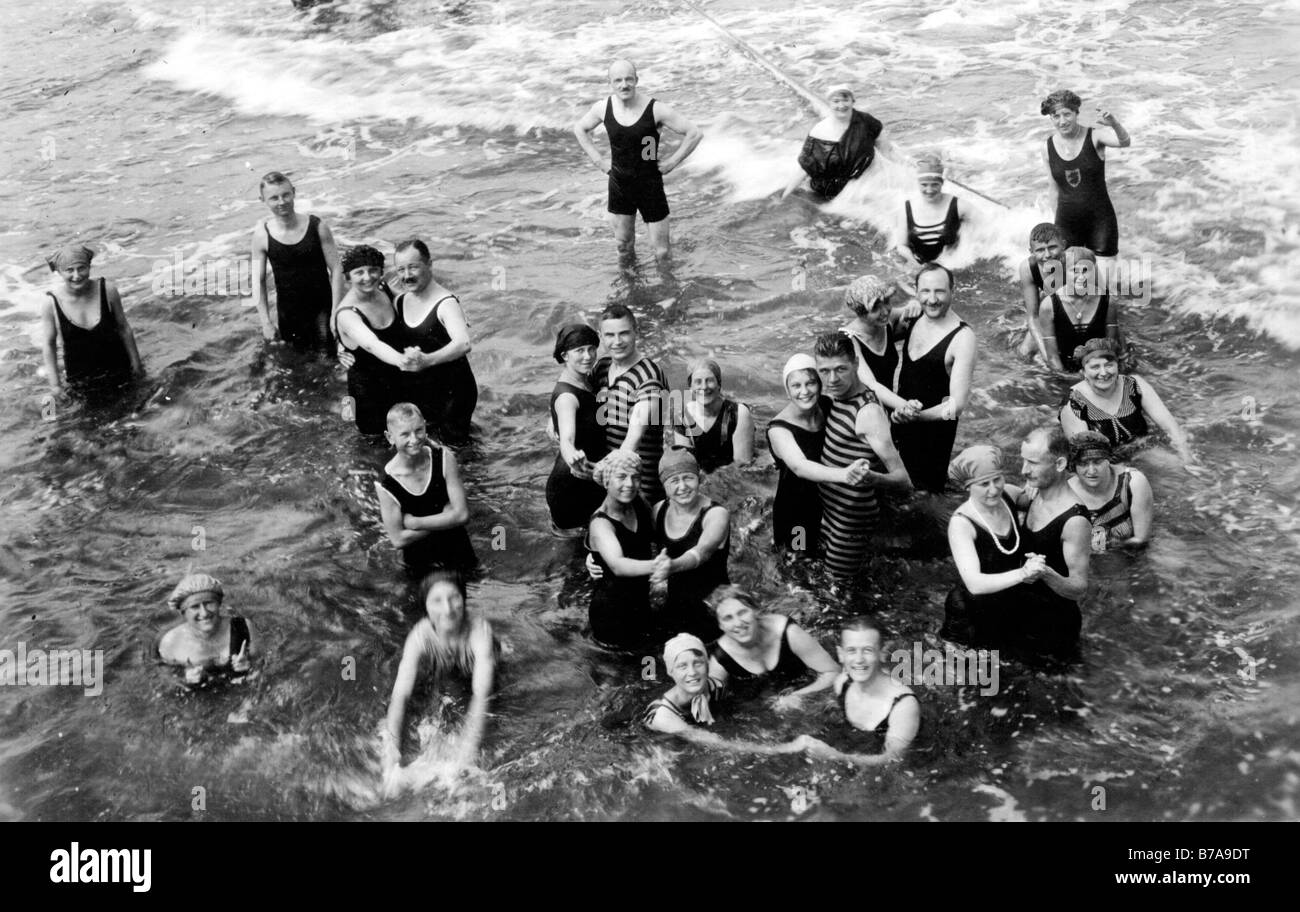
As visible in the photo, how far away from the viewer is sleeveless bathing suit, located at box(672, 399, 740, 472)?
23.6 feet

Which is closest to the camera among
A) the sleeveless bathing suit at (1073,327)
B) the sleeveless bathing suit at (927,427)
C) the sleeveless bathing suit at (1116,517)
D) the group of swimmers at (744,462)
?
the group of swimmers at (744,462)

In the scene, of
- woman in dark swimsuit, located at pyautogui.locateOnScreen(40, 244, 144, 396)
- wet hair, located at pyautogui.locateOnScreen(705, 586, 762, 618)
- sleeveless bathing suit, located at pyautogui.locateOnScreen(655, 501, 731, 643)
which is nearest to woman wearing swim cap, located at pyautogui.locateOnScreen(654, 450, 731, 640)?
sleeveless bathing suit, located at pyautogui.locateOnScreen(655, 501, 731, 643)

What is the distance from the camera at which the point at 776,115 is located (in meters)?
14.1

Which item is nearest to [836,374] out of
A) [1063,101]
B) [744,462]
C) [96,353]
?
[744,462]

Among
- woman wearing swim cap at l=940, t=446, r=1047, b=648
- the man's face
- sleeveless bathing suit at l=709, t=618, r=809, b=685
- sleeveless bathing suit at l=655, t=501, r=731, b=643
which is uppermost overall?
the man's face

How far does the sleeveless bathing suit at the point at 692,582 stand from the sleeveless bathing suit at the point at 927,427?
1.54 meters

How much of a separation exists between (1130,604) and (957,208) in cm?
352

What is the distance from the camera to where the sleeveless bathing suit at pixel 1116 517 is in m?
6.55

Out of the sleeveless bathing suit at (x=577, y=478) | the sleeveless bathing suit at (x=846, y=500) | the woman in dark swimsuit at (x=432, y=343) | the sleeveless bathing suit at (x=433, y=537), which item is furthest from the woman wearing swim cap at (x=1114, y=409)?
the woman in dark swimsuit at (x=432, y=343)

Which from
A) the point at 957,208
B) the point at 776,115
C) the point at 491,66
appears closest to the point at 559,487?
the point at 957,208

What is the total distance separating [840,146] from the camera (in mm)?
11172

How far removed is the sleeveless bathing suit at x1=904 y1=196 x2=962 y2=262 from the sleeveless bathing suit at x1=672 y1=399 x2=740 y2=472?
2.59 meters

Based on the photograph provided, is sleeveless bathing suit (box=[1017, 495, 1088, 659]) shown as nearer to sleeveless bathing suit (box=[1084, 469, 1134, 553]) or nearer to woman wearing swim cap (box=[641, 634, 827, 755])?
sleeveless bathing suit (box=[1084, 469, 1134, 553])

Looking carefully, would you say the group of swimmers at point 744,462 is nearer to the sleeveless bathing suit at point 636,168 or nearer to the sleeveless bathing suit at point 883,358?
the sleeveless bathing suit at point 883,358
